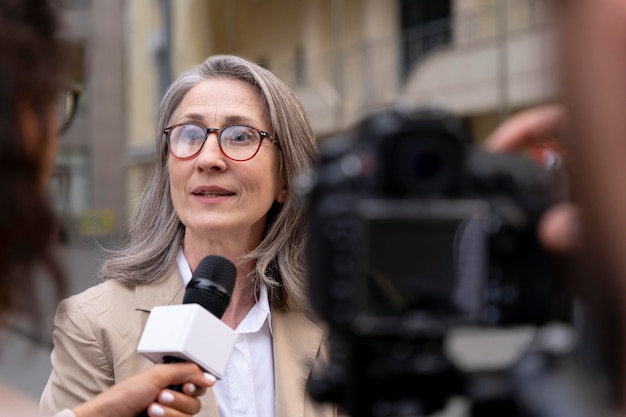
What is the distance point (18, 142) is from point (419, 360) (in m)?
0.47

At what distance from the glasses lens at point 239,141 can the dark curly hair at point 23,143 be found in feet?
2.54

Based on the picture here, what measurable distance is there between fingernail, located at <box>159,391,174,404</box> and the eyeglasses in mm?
621

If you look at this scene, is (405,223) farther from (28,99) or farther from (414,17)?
(414,17)

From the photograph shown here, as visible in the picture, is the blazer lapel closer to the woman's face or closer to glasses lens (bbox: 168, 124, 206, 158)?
the woman's face

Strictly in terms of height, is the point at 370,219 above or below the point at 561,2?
below

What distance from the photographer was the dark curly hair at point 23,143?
854 millimetres

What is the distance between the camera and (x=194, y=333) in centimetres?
119

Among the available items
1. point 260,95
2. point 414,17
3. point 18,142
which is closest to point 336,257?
point 18,142

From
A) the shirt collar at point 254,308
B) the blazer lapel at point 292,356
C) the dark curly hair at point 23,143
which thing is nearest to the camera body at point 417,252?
the dark curly hair at point 23,143

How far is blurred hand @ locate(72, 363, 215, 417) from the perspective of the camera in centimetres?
118

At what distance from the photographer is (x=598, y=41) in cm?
74

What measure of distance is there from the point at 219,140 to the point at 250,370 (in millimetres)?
477

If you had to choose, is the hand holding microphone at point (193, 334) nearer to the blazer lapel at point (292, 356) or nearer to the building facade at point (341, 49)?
the blazer lapel at point (292, 356)

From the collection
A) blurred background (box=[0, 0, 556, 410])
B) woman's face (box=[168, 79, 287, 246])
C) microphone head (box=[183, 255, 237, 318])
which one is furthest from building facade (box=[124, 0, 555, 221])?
microphone head (box=[183, 255, 237, 318])
